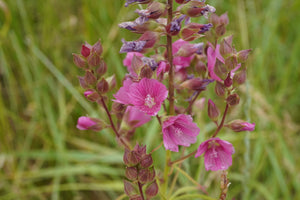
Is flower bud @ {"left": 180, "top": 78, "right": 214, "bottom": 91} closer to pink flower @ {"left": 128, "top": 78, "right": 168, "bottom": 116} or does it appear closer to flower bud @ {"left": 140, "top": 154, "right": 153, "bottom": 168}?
pink flower @ {"left": 128, "top": 78, "right": 168, "bottom": 116}

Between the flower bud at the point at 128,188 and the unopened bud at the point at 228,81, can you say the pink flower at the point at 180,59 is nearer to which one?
the unopened bud at the point at 228,81

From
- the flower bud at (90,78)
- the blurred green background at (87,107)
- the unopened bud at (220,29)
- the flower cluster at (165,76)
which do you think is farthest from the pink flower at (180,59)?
the blurred green background at (87,107)

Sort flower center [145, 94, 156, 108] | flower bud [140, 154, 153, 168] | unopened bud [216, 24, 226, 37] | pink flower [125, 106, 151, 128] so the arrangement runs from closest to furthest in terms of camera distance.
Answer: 1. flower bud [140, 154, 153, 168]
2. flower center [145, 94, 156, 108]
3. unopened bud [216, 24, 226, 37]
4. pink flower [125, 106, 151, 128]

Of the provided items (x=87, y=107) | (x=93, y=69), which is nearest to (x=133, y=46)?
(x=93, y=69)

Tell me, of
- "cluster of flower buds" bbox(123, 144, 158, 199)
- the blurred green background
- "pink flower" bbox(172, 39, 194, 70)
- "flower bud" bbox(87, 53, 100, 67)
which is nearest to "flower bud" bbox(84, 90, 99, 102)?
"flower bud" bbox(87, 53, 100, 67)

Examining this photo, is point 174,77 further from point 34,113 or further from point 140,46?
point 34,113

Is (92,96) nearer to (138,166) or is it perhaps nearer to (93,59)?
(93,59)
